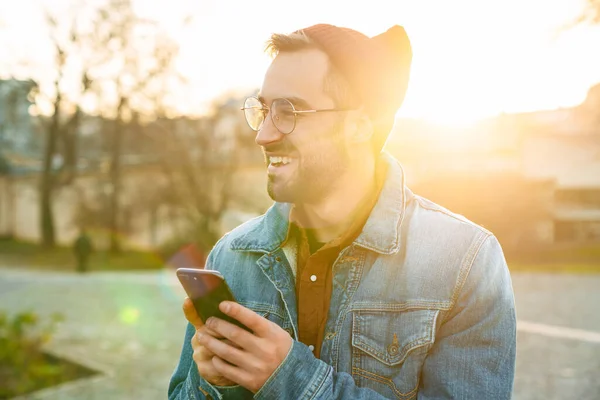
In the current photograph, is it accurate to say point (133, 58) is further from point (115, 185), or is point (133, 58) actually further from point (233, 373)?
point (233, 373)

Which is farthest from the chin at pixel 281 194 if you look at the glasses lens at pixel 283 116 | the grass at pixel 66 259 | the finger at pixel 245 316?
the grass at pixel 66 259

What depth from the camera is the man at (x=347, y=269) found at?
1777mm

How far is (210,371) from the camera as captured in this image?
176 centimetres

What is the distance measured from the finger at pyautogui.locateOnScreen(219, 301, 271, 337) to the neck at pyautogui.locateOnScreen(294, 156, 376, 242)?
57cm

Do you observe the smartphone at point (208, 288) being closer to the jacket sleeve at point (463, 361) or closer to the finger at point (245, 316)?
the finger at point (245, 316)

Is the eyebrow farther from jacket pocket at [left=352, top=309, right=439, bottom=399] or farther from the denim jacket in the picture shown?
jacket pocket at [left=352, top=309, right=439, bottom=399]

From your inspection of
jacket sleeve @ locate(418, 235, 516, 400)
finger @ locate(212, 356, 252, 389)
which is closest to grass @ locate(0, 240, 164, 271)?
finger @ locate(212, 356, 252, 389)

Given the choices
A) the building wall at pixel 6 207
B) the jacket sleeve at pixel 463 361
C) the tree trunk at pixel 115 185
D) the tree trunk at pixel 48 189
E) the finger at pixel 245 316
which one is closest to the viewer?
the finger at pixel 245 316

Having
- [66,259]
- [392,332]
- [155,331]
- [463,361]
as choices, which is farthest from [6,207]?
[463,361]

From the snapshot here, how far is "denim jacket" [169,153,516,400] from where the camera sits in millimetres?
1782

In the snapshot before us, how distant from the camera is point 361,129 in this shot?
2078 mm

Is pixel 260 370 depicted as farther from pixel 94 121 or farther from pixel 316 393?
pixel 94 121

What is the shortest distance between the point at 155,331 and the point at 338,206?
7.59 meters

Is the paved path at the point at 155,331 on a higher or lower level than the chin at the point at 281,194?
lower
